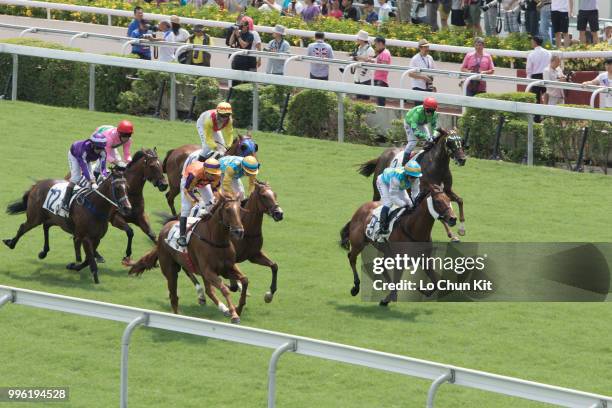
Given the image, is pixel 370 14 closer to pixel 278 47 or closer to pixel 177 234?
pixel 278 47

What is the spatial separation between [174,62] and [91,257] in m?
9.10

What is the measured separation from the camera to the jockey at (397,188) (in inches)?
559

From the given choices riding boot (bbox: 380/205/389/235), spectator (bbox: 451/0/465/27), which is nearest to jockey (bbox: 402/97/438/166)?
riding boot (bbox: 380/205/389/235)

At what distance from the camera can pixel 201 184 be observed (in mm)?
13852

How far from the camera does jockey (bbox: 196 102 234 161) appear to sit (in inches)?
639

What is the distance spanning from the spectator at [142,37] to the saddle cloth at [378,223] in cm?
1040

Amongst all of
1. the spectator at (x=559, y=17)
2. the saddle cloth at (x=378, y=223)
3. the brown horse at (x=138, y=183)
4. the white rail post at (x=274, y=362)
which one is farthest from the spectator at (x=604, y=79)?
the white rail post at (x=274, y=362)

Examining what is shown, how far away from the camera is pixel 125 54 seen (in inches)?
940

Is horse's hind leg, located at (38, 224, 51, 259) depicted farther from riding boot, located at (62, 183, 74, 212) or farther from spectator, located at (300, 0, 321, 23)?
spectator, located at (300, 0, 321, 23)

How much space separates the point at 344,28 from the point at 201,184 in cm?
1248

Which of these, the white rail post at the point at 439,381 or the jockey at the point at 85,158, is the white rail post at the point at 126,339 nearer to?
the white rail post at the point at 439,381

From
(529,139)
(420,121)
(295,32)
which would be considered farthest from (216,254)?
(295,32)

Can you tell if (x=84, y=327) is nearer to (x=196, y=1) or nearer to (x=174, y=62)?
(x=174, y=62)

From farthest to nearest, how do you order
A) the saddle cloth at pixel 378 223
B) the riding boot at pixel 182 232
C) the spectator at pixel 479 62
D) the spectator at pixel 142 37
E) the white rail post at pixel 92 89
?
the spectator at pixel 142 37 < the white rail post at pixel 92 89 < the spectator at pixel 479 62 < the saddle cloth at pixel 378 223 < the riding boot at pixel 182 232
